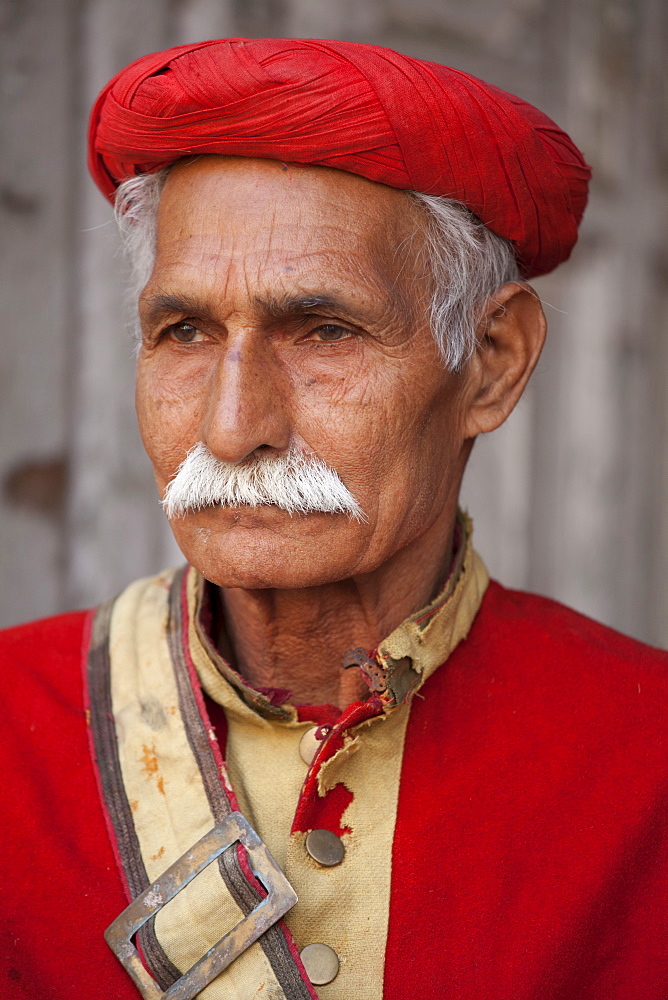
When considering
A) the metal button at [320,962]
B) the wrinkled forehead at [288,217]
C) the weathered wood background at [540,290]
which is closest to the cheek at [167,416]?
the wrinkled forehead at [288,217]

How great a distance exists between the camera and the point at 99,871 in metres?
1.91

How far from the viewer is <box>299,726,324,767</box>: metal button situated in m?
2.00

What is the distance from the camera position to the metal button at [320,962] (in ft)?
5.96

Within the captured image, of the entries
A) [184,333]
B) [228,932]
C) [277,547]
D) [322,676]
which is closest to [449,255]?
[184,333]

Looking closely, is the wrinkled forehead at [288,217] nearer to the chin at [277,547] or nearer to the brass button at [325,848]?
the chin at [277,547]

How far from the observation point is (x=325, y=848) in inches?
75.2

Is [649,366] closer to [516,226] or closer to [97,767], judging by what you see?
[516,226]

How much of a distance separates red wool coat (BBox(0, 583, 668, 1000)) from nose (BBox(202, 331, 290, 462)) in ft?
2.15

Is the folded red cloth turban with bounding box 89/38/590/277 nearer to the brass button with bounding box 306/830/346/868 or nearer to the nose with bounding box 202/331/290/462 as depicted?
the nose with bounding box 202/331/290/462

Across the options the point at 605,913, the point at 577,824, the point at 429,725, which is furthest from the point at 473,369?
the point at 605,913

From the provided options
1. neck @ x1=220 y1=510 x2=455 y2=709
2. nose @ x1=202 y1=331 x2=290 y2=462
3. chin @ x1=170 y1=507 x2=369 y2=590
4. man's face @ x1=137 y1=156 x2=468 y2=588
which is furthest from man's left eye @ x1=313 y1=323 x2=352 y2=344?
neck @ x1=220 y1=510 x2=455 y2=709

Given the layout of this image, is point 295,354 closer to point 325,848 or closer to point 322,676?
point 322,676

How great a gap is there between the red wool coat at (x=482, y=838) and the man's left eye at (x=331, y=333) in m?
0.73

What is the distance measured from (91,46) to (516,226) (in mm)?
1934
